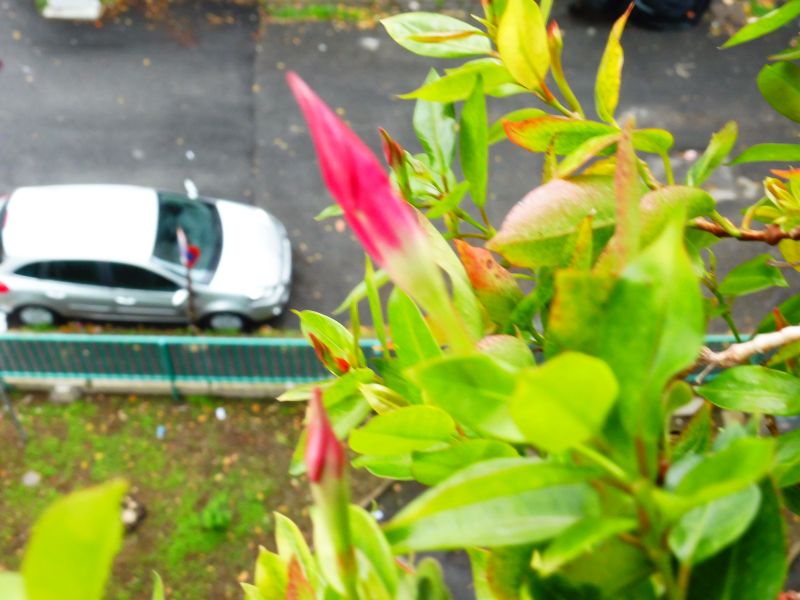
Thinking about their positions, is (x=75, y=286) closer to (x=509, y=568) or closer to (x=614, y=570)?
(x=509, y=568)

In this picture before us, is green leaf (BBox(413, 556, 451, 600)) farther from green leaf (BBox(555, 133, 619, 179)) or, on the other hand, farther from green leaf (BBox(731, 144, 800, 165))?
green leaf (BBox(731, 144, 800, 165))

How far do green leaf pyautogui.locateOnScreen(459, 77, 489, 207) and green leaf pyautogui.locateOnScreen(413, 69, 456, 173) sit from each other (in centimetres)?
17

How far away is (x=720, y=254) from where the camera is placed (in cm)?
695

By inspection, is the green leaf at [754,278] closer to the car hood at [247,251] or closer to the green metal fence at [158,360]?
the green metal fence at [158,360]

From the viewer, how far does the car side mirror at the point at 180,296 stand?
6332 mm

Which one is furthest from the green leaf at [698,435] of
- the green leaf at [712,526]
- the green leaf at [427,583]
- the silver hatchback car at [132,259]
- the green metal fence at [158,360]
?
the silver hatchback car at [132,259]

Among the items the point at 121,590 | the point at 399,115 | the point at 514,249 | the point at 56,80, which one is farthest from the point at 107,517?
the point at 56,80

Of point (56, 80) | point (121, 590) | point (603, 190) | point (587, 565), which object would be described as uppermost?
point (603, 190)

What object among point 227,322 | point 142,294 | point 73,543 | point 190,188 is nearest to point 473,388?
point 73,543

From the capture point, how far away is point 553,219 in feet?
2.88

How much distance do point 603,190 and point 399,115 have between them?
7.50 m

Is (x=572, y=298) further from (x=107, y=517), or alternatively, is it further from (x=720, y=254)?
(x=720, y=254)

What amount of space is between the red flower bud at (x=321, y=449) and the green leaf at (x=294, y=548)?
36 centimetres

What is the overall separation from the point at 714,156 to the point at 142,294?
19.0 feet
